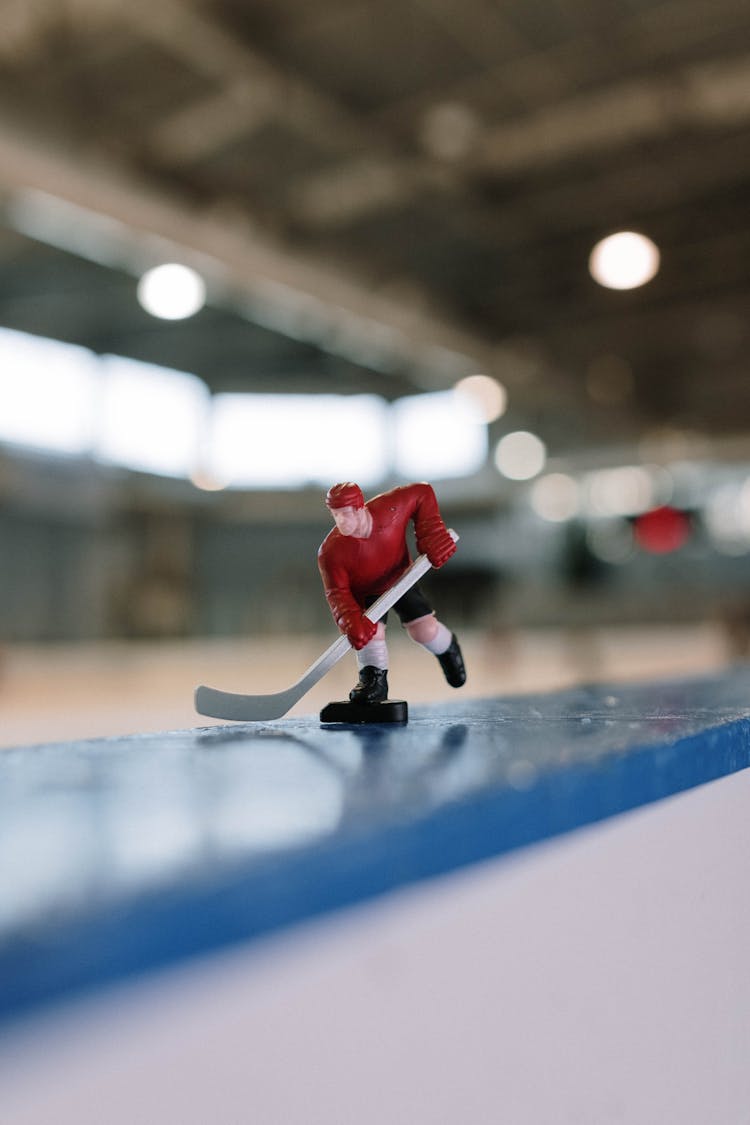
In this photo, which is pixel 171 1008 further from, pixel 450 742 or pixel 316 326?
pixel 316 326

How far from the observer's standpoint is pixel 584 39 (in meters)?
3.77

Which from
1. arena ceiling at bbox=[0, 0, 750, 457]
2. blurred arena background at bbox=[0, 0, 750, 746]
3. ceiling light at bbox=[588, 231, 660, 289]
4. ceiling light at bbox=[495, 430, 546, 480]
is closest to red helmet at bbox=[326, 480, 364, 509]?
blurred arena background at bbox=[0, 0, 750, 746]

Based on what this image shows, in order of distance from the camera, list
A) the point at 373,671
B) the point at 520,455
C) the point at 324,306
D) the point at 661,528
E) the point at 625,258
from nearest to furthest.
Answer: the point at 373,671 < the point at 625,258 < the point at 324,306 < the point at 520,455 < the point at 661,528

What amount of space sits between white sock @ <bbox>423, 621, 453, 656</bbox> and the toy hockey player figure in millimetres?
57

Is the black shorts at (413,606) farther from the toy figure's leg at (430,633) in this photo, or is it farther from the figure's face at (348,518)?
the figure's face at (348,518)

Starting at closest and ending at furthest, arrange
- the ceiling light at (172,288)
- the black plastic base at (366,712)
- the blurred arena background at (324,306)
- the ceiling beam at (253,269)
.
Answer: the black plastic base at (366,712) → the ceiling beam at (253,269) → the blurred arena background at (324,306) → the ceiling light at (172,288)

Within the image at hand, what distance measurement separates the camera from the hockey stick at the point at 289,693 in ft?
2.88

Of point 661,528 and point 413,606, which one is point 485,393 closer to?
point 661,528

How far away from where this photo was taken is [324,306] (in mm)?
5055

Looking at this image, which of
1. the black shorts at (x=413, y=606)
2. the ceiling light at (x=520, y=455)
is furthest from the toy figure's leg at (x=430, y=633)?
the ceiling light at (x=520, y=455)

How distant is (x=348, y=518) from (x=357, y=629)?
102 mm

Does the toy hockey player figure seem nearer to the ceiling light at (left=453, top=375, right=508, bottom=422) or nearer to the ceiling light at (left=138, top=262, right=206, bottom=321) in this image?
the ceiling light at (left=138, top=262, right=206, bottom=321)

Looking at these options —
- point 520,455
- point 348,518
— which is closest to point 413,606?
point 348,518

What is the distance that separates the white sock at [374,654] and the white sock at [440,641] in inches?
2.8
